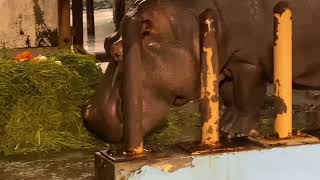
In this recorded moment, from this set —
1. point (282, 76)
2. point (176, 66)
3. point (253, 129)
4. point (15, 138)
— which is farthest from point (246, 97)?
point (15, 138)

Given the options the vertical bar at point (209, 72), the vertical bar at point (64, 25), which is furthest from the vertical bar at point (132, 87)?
the vertical bar at point (64, 25)

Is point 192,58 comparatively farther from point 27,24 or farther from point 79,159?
point 27,24

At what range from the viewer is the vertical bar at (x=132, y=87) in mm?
1197

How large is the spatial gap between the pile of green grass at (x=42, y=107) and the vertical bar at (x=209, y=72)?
1.15 metres

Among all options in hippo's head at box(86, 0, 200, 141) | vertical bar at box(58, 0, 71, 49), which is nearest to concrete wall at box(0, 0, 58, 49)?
vertical bar at box(58, 0, 71, 49)

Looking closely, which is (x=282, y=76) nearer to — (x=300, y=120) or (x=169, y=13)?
(x=169, y=13)

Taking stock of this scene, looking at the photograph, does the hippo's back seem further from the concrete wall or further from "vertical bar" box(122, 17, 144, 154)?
the concrete wall

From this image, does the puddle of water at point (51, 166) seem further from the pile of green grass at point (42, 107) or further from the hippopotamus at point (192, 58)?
the hippopotamus at point (192, 58)

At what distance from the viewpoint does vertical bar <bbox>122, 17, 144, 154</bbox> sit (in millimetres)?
1197

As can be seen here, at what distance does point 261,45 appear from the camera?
1.83 meters

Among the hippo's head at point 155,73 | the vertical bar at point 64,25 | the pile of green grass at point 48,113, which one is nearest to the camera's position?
the hippo's head at point 155,73

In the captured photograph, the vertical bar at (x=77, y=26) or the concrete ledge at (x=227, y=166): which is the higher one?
the vertical bar at (x=77, y=26)

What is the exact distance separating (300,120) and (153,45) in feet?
3.52

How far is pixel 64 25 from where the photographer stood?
13.4ft
